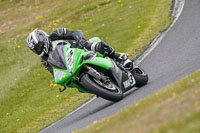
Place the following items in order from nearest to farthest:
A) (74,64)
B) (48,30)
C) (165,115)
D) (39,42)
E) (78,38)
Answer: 1. (165,115)
2. (74,64)
3. (39,42)
4. (78,38)
5. (48,30)

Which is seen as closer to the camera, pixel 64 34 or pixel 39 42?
pixel 39 42

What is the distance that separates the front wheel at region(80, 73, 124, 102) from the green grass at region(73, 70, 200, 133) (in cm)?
172

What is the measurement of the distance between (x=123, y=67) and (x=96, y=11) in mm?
12473

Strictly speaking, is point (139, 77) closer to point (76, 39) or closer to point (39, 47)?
point (76, 39)

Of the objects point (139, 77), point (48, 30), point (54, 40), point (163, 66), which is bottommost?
point (48, 30)

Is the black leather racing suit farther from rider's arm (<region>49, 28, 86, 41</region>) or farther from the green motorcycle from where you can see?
the green motorcycle

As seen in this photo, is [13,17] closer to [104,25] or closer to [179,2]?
[104,25]

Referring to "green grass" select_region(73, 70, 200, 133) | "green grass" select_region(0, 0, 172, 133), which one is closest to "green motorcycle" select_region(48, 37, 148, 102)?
"green grass" select_region(73, 70, 200, 133)

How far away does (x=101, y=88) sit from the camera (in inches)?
397

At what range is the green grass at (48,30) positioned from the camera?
45.0 feet

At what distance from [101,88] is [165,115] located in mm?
3914

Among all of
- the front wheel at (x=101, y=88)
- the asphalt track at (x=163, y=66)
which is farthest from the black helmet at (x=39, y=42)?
the asphalt track at (x=163, y=66)

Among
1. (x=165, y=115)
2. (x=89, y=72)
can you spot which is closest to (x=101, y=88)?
(x=89, y=72)

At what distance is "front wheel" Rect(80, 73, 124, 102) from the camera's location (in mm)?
10005
